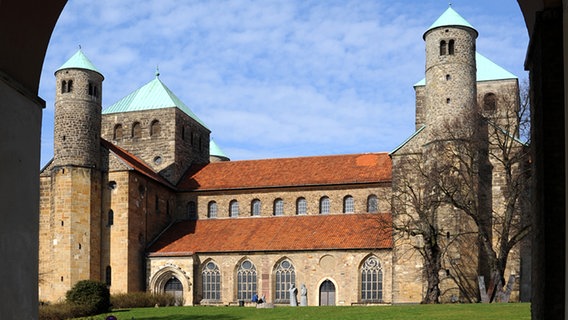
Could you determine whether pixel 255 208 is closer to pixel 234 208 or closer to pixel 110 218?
pixel 234 208

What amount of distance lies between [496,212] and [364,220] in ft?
31.8

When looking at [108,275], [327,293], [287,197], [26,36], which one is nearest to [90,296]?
[108,275]

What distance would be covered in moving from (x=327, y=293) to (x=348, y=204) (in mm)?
7261

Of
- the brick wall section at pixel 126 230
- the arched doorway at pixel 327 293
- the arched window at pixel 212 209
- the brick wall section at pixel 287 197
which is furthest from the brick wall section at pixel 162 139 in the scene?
the arched doorway at pixel 327 293

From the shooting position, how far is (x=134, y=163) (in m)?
56.6

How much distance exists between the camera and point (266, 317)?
32.5 meters

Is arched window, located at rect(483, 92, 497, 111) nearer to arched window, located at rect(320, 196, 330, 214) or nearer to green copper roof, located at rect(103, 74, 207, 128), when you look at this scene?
arched window, located at rect(320, 196, 330, 214)

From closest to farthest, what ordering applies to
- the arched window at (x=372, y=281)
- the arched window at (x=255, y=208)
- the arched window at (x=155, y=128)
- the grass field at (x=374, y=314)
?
the grass field at (x=374, y=314), the arched window at (x=372, y=281), the arched window at (x=255, y=208), the arched window at (x=155, y=128)

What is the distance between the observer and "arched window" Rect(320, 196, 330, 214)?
56.2 meters

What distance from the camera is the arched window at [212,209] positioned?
5869cm

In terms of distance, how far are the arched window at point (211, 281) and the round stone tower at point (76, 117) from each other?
31.9 ft

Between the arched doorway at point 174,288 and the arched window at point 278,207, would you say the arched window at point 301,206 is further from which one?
the arched doorway at point 174,288

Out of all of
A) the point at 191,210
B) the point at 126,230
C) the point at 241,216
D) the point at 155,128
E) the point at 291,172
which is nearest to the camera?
the point at 126,230

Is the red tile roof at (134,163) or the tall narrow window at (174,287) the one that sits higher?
the red tile roof at (134,163)
